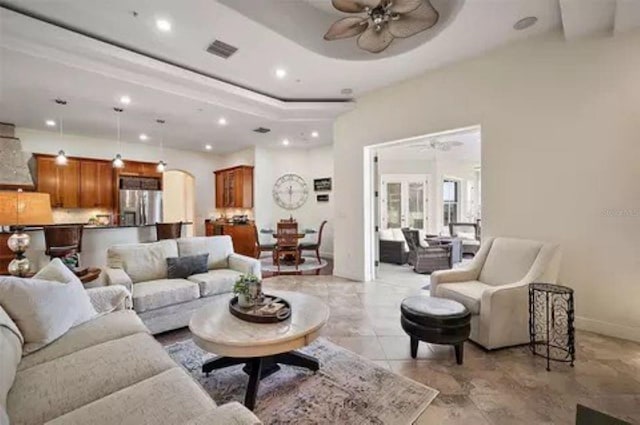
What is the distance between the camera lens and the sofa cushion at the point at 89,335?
1720 millimetres

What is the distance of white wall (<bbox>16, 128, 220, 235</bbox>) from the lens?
6434 millimetres

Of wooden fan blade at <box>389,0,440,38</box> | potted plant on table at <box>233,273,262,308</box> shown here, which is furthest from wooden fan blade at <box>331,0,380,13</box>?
potted plant on table at <box>233,273,262,308</box>

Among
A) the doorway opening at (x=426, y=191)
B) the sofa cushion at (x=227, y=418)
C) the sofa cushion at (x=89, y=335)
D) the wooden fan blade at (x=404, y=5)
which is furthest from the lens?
the doorway opening at (x=426, y=191)

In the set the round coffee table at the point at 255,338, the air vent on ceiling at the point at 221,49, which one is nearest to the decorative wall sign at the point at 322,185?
the air vent on ceiling at the point at 221,49

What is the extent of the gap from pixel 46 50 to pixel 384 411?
15.7 feet

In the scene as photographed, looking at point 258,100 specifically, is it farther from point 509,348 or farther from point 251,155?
point 509,348

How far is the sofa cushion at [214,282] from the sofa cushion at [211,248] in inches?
13.2

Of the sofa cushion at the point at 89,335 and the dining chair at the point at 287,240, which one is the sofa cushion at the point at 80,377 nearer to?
the sofa cushion at the point at 89,335

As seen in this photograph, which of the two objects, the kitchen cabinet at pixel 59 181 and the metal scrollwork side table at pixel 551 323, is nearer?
the metal scrollwork side table at pixel 551 323

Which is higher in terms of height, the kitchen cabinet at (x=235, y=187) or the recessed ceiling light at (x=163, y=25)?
the recessed ceiling light at (x=163, y=25)

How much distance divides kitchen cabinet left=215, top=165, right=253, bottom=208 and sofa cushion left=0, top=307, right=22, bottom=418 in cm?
642

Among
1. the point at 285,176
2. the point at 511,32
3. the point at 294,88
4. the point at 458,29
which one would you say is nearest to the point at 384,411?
the point at 458,29

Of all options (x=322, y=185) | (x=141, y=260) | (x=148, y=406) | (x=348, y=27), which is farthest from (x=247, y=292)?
(x=322, y=185)

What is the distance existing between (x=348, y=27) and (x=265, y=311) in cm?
258
